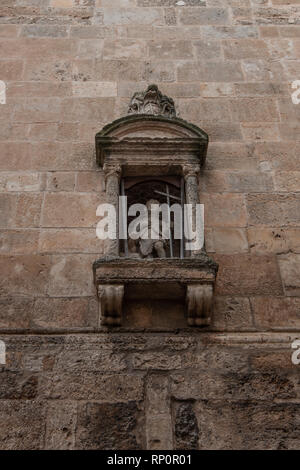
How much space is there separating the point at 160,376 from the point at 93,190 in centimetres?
152

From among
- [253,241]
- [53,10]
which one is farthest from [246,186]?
[53,10]

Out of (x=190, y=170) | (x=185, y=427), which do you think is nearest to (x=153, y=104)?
(x=190, y=170)

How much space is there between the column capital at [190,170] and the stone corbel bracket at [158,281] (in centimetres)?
86

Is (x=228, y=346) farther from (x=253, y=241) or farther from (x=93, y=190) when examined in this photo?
(x=93, y=190)

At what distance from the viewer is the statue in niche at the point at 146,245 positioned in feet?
13.8

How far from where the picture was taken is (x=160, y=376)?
3.71 metres

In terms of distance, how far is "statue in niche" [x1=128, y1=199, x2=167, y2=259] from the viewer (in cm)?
420
